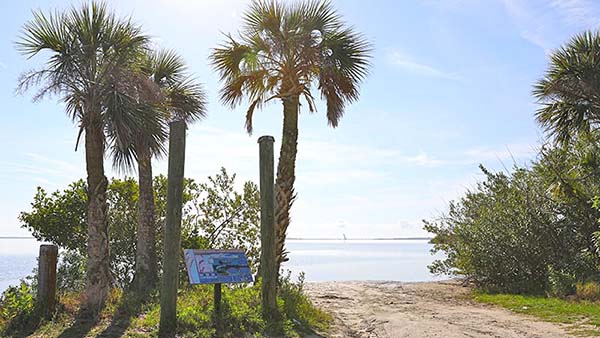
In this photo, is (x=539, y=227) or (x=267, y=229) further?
(x=539, y=227)

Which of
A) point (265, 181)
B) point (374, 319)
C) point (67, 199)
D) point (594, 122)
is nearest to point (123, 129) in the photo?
point (265, 181)

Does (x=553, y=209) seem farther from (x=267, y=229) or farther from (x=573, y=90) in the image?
(x=267, y=229)

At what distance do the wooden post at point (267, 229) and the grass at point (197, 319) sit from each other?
0.90ft

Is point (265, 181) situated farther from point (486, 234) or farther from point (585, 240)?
point (585, 240)

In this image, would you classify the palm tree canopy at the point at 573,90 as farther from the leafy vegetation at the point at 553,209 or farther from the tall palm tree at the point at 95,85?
the tall palm tree at the point at 95,85

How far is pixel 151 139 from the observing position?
905 centimetres

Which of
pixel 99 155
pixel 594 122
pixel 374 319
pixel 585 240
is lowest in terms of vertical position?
pixel 374 319

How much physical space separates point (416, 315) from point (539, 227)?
21.6 feet

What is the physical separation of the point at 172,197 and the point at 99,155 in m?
2.22

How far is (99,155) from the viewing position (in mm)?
9031

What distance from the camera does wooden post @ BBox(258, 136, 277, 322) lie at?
8461 mm

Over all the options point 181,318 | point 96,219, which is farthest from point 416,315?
point 96,219

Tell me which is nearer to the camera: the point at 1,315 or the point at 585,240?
the point at 1,315

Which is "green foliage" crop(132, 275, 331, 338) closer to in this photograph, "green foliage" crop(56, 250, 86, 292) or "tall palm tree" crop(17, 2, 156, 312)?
"tall palm tree" crop(17, 2, 156, 312)
